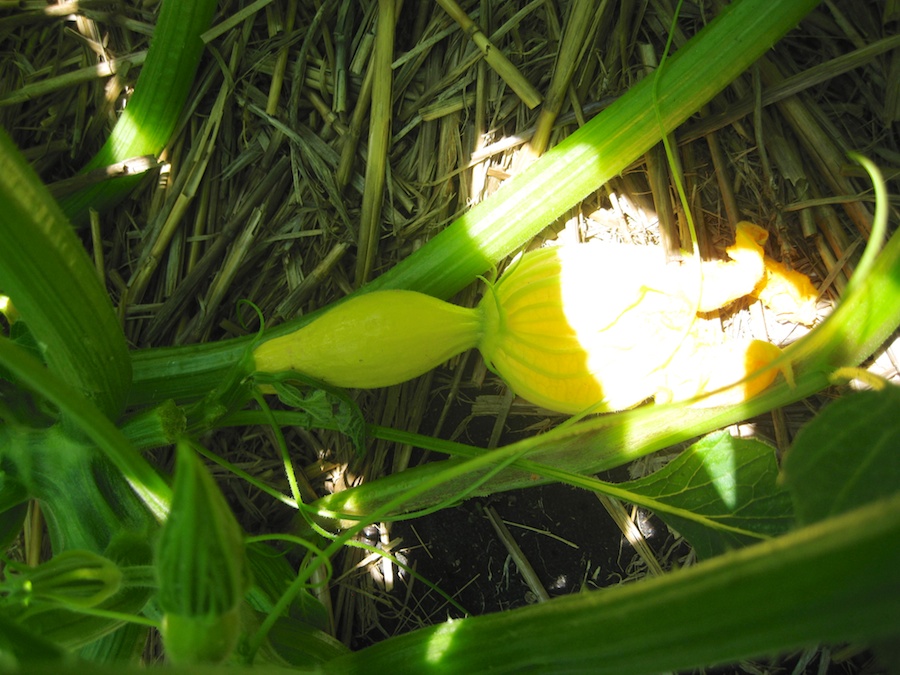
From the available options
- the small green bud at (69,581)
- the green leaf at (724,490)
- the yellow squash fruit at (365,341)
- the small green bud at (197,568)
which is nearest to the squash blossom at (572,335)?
the yellow squash fruit at (365,341)

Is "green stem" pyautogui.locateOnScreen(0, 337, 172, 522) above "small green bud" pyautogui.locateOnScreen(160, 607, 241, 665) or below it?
above

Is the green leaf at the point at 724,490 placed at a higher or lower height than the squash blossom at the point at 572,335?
lower

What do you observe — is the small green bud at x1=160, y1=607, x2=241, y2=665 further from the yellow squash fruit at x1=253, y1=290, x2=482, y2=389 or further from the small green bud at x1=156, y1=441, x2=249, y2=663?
the yellow squash fruit at x1=253, y1=290, x2=482, y2=389

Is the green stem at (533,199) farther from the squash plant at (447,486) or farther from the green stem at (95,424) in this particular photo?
the green stem at (95,424)

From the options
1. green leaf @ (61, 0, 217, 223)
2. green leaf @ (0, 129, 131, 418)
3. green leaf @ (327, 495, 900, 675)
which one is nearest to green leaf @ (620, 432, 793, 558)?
green leaf @ (327, 495, 900, 675)

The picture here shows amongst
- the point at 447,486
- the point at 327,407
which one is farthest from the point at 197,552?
the point at 447,486

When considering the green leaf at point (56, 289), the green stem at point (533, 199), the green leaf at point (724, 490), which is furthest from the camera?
the green stem at point (533, 199)

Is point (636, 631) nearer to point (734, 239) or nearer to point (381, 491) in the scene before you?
point (381, 491)
